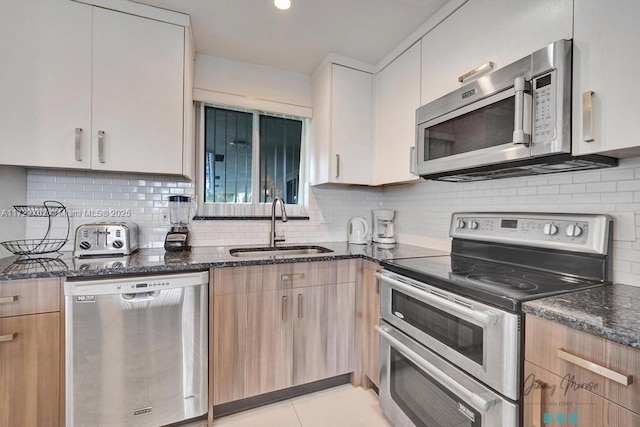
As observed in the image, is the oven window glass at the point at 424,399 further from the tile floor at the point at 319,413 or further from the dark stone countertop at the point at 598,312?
the dark stone countertop at the point at 598,312

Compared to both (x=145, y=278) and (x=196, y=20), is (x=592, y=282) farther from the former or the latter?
(x=196, y=20)

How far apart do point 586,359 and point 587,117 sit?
0.79 metres

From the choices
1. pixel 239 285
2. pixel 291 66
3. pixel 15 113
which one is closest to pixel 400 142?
pixel 291 66

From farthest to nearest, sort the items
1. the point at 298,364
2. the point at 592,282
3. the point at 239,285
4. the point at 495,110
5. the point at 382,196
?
the point at 382,196 → the point at 298,364 → the point at 239,285 → the point at 495,110 → the point at 592,282

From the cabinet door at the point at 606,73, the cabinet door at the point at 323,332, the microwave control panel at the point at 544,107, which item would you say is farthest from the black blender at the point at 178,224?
the cabinet door at the point at 606,73

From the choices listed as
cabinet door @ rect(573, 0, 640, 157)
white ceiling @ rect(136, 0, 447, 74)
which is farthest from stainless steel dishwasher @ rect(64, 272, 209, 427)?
cabinet door @ rect(573, 0, 640, 157)

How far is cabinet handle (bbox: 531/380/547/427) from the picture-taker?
2.74 ft

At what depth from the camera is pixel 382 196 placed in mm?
2670

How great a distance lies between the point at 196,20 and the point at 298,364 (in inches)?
87.0

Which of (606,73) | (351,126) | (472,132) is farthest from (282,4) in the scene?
(606,73)

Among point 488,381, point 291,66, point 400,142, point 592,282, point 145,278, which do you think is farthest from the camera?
point 291,66

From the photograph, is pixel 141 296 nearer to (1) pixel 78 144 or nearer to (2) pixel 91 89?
(1) pixel 78 144

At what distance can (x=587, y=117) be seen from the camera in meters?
0.98
